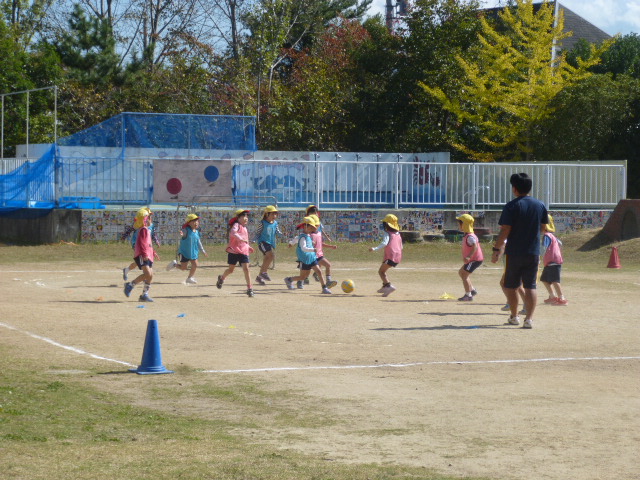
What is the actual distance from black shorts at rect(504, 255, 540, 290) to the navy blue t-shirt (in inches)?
2.7

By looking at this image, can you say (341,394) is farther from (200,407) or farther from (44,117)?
(44,117)

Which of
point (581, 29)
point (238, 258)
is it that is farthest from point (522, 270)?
point (581, 29)

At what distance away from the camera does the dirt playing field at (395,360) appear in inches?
278

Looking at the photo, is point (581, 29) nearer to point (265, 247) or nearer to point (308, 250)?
point (265, 247)

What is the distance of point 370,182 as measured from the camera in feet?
102

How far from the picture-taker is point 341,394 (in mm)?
8883

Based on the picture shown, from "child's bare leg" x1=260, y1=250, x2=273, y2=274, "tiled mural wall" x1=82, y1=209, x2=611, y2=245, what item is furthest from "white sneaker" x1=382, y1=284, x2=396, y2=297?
"tiled mural wall" x1=82, y1=209, x2=611, y2=245

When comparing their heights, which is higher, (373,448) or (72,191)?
(72,191)

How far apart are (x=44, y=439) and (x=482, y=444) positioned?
2.97m

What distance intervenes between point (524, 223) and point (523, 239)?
205 millimetres

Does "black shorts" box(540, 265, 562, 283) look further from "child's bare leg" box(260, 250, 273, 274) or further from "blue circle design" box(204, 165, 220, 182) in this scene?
"blue circle design" box(204, 165, 220, 182)

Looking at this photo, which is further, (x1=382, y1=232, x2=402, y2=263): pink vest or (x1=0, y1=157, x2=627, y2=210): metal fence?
(x1=0, y1=157, x2=627, y2=210): metal fence

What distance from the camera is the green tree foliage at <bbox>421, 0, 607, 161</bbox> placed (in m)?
39.1

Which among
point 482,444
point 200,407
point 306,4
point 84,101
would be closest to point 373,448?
point 482,444
